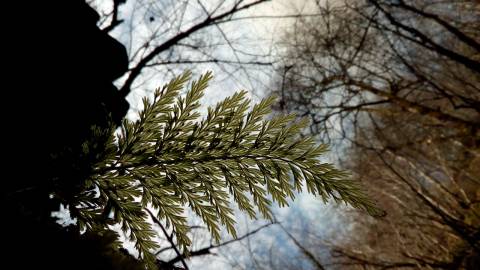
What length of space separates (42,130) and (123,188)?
750 mm

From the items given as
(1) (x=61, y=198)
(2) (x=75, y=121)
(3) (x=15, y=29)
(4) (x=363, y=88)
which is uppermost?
(4) (x=363, y=88)

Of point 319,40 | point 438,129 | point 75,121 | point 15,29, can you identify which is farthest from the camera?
point 438,129

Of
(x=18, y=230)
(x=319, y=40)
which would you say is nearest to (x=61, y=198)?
(x=18, y=230)

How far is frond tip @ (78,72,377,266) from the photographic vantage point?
1860 mm

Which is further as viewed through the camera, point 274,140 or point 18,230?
point 274,140

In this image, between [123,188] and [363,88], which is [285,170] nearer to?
[123,188]

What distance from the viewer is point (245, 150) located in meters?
1.97

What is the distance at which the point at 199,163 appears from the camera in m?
1.97

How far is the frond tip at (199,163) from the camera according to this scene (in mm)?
1860

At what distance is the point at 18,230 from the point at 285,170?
1.35 metres

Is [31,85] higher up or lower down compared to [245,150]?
higher up

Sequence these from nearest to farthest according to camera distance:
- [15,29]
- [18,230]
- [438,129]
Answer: [18,230] < [15,29] < [438,129]

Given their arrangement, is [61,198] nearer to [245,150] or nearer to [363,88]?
[245,150]

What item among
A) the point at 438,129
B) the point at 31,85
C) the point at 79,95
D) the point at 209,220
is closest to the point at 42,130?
the point at 31,85
